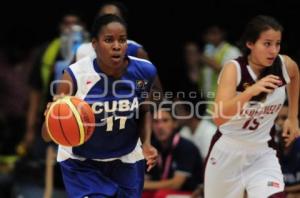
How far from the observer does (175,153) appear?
9711 mm

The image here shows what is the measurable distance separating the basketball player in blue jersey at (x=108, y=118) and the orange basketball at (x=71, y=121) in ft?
0.54

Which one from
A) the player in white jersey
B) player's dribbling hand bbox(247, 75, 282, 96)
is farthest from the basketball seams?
player's dribbling hand bbox(247, 75, 282, 96)

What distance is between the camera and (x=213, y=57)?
37.3 feet

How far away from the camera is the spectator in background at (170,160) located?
379 inches

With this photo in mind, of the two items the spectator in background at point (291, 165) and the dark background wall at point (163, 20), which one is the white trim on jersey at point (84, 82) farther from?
the dark background wall at point (163, 20)

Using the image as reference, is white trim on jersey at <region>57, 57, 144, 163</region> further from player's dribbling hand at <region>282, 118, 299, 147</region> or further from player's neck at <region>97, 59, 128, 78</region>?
player's dribbling hand at <region>282, 118, 299, 147</region>

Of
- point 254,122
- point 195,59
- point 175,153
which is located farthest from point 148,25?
point 254,122

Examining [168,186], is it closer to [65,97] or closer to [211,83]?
[211,83]

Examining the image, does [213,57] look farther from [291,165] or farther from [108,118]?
[108,118]

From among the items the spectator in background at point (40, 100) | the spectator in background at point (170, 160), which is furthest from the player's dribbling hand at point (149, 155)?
the spectator in background at point (40, 100)

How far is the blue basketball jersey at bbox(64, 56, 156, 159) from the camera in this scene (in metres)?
7.06

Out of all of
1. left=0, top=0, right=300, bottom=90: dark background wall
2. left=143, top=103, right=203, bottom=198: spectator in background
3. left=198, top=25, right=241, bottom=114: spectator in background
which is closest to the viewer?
left=143, top=103, right=203, bottom=198: spectator in background

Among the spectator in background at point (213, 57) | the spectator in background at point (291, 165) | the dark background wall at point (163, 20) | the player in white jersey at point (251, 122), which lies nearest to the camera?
the player in white jersey at point (251, 122)

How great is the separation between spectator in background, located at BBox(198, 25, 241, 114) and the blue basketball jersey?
12.6 feet
